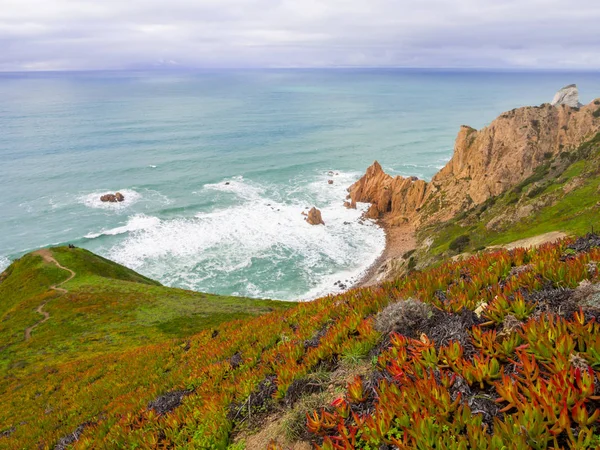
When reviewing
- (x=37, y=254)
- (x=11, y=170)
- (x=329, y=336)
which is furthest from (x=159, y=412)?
(x=11, y=170)

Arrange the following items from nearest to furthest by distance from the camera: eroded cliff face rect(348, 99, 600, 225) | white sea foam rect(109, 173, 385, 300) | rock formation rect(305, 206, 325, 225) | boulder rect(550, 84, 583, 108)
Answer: white sea foam rect(109, 173, 385, 300)
eroded cliff face rect(348, 99, 600, 225)
rock formation rect(305, 206, 325, 225)
boulder rect(550, 84, 583, 108)

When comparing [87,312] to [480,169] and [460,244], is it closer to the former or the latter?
[460,244]

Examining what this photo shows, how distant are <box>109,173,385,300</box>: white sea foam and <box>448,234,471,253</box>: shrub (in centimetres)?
1733

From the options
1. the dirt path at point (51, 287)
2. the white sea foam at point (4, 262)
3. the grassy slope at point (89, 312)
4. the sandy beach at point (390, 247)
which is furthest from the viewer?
the white sea foam at point (4, 262)

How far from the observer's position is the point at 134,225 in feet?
264

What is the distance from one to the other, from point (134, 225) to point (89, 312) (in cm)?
4604

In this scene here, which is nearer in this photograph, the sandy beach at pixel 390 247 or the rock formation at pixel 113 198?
the sandy beach at pixel 390 247

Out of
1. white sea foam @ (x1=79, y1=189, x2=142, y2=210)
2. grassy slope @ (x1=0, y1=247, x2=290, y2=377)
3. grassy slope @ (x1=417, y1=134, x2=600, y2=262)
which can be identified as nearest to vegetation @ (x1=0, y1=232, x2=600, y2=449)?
grassy slope @ (x1=0, y1=247, x2=290, y2=377)

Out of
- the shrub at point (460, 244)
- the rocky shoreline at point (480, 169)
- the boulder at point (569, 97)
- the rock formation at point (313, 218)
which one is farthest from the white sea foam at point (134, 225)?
the boulder at point (569, 97)

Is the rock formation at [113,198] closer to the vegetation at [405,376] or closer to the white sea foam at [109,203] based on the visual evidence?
the white sea foam at [109,203]

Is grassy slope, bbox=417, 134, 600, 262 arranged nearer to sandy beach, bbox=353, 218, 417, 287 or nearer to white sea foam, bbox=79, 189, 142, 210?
sandy beach, bbox=353, 218, 417, 287

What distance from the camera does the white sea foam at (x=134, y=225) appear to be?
76.8 m

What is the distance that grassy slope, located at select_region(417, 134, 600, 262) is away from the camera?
1497 inches

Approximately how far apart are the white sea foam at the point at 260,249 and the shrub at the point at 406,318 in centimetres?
5030
